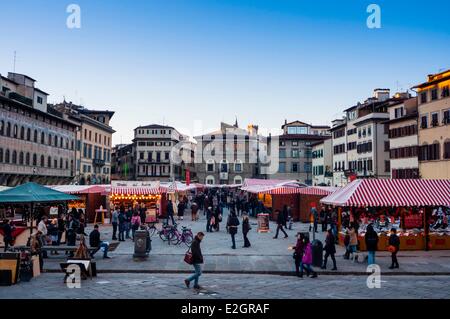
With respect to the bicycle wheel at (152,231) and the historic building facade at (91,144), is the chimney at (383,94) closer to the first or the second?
the historic building facade at (91,144)

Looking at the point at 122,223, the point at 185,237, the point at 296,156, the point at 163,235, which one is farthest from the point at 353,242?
the point at 296,156

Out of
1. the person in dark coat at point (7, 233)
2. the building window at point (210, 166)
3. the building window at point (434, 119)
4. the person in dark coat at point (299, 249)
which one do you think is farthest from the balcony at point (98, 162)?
the person in dark coat at point (299, 249)

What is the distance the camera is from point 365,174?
5434 centimetres

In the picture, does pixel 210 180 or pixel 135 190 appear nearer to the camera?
pixel 135 190

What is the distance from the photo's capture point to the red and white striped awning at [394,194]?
787 inches

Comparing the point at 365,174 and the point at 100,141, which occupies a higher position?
the point at 100,141

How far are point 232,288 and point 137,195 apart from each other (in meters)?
21.8

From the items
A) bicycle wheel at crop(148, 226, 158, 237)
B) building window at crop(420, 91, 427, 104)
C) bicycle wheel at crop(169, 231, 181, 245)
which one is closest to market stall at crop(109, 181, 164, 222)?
bicycle wheel at crop(148, 226, 158, 237)

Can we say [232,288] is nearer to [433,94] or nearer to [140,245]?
[140,245]

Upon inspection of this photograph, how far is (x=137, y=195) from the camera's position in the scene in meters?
33.6

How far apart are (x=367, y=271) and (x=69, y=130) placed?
5119 centimetres
